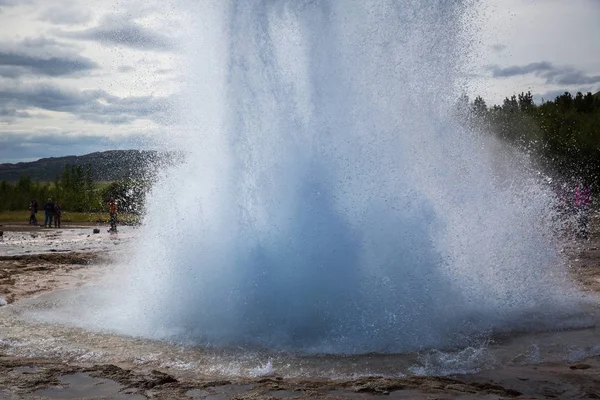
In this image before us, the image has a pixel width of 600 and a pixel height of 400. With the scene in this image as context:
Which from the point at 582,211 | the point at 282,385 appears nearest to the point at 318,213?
the point at 282,385

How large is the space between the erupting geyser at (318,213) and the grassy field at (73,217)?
29006 mm

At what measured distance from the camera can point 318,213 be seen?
7.95m

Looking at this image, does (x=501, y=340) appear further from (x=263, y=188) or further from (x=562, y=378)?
(x=263, y=188)

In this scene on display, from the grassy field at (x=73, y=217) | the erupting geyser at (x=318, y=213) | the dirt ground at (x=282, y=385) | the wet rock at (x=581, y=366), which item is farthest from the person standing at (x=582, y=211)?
the grassy field at (x=73, y=217)

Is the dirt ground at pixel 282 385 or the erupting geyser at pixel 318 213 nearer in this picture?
the dirt ground at pixel 282 385

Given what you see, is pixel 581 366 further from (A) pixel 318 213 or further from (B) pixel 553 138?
(B) pixel 553 138

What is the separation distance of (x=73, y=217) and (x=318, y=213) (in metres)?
37.0

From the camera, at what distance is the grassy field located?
38062mm

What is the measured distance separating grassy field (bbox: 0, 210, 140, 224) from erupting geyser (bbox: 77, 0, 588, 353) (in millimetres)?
29006

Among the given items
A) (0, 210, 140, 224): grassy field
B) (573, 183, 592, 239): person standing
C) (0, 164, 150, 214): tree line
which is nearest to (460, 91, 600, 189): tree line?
(573, 183, 592, 239): person standing

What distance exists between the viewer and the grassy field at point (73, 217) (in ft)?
125

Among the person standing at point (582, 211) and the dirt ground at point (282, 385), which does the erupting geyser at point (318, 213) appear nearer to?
the dirt ground at point (282, 385)

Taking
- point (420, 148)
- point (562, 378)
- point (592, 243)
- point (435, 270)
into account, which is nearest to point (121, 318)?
point (435, 270)

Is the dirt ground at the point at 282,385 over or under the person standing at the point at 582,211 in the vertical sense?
under
